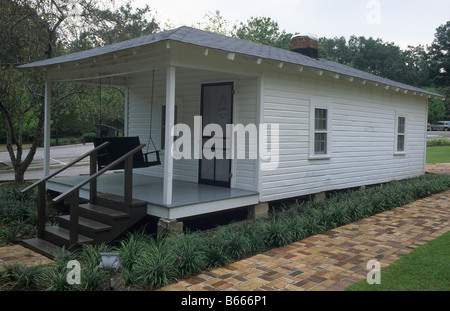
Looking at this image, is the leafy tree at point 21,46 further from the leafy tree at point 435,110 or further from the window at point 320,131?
the leafy tree at point 435,110

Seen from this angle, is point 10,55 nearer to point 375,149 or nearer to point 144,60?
point 144,60

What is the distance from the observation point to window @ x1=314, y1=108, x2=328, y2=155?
8.82 metres

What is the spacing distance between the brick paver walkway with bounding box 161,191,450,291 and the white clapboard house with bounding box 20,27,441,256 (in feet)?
4.68

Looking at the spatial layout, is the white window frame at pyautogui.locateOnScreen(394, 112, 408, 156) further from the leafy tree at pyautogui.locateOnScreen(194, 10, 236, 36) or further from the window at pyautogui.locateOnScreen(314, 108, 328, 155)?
the leafy tree at pyautogui.locateOnScreen(194, 10, 236, 36)

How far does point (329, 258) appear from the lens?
5230 millimetres

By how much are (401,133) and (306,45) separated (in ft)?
12.9

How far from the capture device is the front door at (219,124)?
7805 mm

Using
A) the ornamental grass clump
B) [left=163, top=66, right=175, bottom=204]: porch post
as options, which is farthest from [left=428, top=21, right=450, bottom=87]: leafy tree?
the ornamental grass clump

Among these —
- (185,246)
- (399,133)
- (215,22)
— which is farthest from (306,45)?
(215,22)

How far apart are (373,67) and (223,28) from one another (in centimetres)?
4755

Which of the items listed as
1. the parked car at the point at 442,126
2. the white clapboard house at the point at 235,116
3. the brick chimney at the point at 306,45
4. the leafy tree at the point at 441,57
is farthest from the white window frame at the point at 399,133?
the parked car at the point at 442,126

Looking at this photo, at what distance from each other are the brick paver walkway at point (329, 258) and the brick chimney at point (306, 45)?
556 cm

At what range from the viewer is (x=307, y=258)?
206 inches
